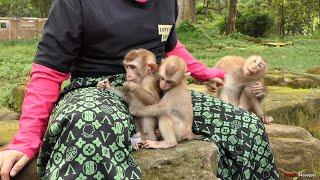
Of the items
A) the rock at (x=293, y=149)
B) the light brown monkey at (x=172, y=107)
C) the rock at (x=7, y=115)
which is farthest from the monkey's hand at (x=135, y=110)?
the rock at (x=7, y=115)

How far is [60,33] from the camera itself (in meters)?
3.21

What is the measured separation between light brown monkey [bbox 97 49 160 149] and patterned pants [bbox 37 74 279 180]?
0.31 ft

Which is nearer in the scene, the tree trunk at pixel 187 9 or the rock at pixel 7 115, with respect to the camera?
the rock at pixel 7 115

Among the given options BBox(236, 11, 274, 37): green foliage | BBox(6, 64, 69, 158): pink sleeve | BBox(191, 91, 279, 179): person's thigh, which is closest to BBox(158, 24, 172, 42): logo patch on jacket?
BBox(191, 91, 279, 179): person's thigh

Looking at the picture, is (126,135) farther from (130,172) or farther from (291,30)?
(291,30)

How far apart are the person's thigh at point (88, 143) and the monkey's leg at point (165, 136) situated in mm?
329

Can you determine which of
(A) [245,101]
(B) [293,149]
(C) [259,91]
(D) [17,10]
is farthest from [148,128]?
(D) [17,10]

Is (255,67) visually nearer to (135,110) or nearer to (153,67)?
(153,67)

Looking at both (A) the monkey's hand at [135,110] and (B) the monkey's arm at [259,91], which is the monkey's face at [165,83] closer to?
(A) the monkey's hand at [135,110]

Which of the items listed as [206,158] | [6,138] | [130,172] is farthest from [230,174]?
[6,138]

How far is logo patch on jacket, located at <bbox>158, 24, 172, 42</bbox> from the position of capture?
11.9 ft

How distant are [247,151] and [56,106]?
50.2 inches

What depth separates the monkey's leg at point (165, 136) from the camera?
3.23 meters

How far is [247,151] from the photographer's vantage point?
3586mm
